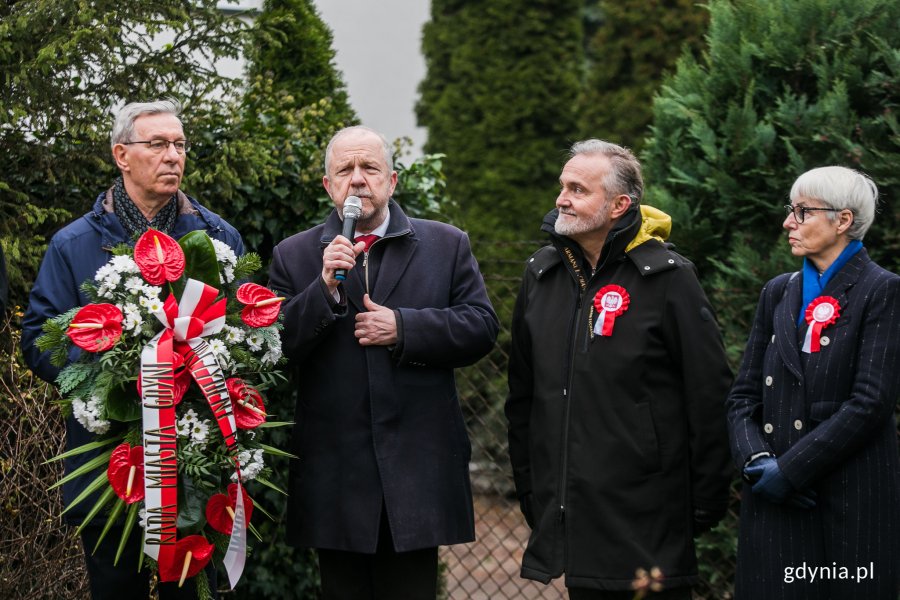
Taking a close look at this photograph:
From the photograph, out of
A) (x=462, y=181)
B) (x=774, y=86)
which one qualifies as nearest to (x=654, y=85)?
(x=462, y=181)

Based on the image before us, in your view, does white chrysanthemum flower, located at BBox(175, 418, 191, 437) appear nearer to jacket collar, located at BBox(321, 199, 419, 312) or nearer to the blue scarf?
jacket collar, located at BBox(321, 199, 419, 312)

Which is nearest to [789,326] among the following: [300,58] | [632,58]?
[300,58]

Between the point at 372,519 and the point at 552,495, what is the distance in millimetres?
615

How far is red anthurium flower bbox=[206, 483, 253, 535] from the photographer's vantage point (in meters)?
3.22

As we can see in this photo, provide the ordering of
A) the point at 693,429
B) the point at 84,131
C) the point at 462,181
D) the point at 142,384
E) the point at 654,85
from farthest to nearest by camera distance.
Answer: the point at 462,181, the point at 654,85, the point at 84,131, the point at 693,429, the point at 142,384

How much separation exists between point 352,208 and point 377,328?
419mm

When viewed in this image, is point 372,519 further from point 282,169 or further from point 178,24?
point 178,24

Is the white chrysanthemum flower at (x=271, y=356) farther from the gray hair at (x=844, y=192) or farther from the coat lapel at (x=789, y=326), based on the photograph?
the gray hair at (x=844, y=192)

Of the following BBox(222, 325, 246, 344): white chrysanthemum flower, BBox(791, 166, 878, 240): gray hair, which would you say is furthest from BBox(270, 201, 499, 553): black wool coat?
BBox(791, 166, 878, 240): gray hair

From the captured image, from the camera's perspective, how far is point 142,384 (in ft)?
10.1

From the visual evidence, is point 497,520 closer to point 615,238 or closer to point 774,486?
point 615,238

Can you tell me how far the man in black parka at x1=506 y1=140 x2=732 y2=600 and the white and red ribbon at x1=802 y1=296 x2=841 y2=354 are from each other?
30 cm

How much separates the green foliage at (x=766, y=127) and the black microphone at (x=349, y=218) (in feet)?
5.57
